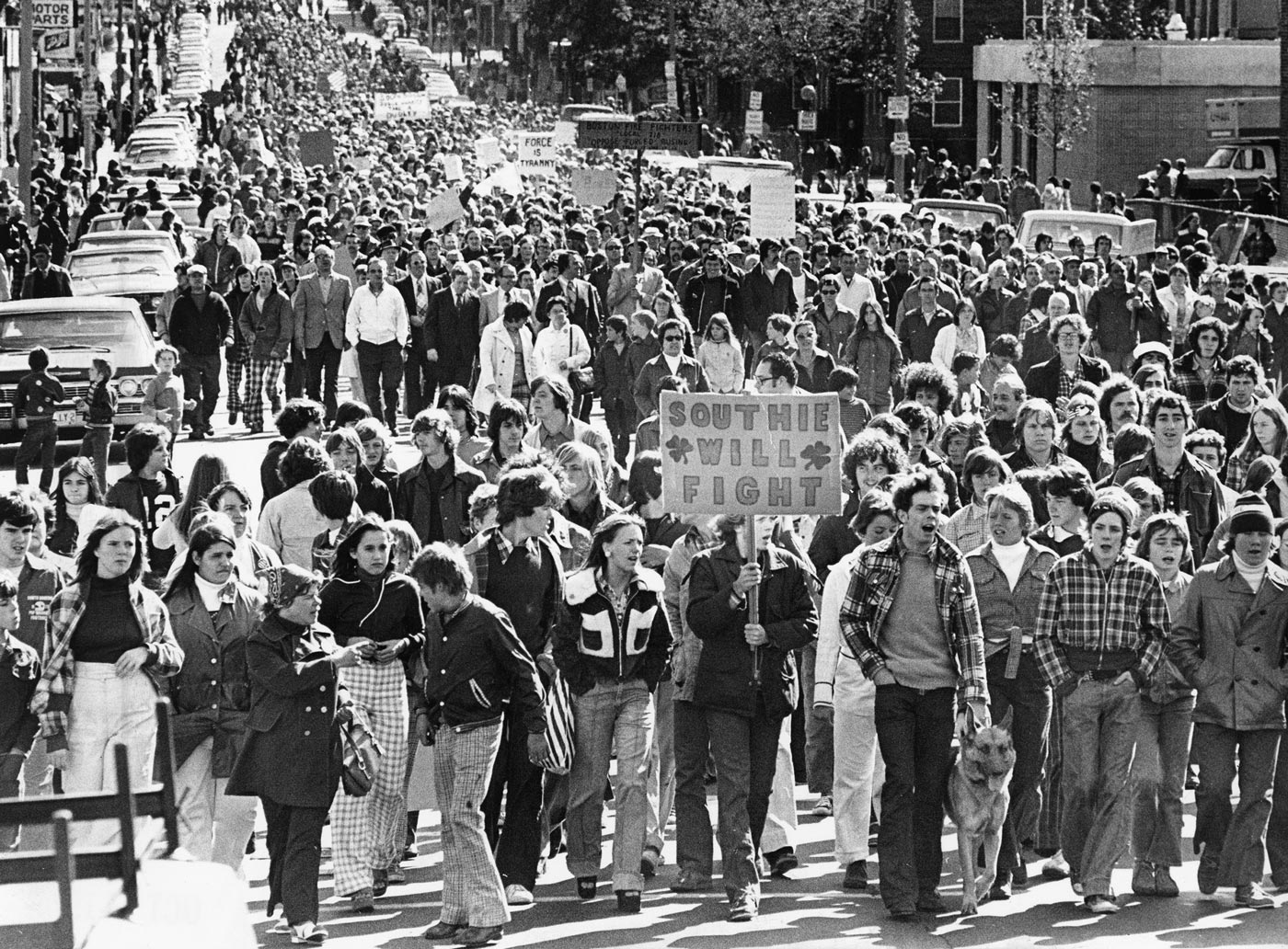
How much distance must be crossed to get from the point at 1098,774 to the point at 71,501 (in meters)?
5.91

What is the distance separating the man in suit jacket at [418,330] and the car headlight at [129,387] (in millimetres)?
2550

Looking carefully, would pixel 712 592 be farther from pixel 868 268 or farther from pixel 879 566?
pixel 868 268

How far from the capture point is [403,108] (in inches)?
3706

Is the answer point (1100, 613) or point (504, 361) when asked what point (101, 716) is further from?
point (504, 361)

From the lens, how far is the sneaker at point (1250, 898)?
406 inches

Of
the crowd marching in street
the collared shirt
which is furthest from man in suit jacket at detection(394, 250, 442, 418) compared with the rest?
Result: the crowd marching in street

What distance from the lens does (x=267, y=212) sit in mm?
38562

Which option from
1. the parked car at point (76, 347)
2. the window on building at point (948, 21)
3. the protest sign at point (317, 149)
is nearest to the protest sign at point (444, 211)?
the parked car at point (76, 347)

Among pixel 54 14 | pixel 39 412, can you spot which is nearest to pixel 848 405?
pixel 39 412

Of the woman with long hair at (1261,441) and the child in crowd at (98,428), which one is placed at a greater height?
the woman with long hair at (1261,441)

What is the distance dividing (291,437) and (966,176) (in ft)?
147

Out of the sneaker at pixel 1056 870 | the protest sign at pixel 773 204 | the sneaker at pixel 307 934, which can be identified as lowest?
the sneaker at pixel 1056 870

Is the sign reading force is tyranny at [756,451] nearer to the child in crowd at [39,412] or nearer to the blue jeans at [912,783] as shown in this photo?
the blue jeans at [912,783]

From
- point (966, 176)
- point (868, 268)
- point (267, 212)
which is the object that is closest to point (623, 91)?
point (966, 176)
